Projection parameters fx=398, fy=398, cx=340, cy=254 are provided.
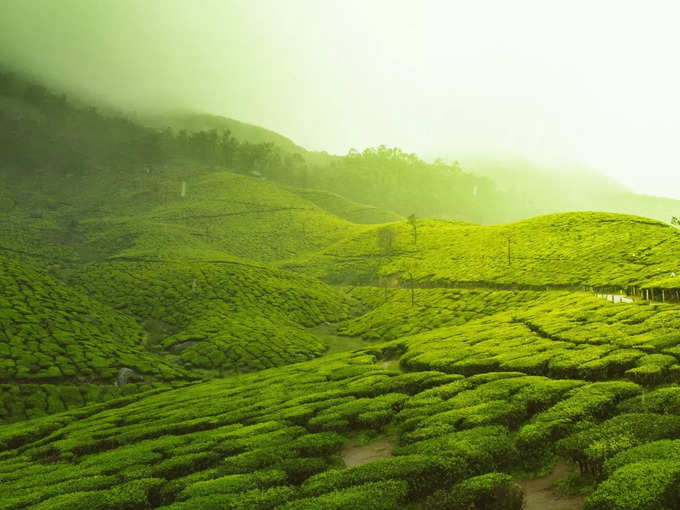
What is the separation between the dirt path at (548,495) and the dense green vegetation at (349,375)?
1.90ft

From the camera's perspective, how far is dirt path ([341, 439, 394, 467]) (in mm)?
21031

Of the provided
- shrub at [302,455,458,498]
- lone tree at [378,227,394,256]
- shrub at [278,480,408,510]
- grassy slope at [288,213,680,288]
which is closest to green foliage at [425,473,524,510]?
shrub at [278,480,408,510]

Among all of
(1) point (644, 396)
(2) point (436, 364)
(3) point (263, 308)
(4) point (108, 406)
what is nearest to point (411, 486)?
(1) point (644, 396)

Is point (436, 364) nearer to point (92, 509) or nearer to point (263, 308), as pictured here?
point (92, 509)

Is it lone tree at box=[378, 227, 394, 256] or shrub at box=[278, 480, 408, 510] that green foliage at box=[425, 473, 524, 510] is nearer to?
shrub at box=[278, 480, 408, 510]

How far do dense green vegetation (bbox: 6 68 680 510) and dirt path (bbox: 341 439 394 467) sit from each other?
166 millimetres

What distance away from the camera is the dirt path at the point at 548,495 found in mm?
14641

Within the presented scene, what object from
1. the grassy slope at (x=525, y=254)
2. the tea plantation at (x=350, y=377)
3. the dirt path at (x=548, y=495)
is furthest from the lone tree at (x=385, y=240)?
the dirt path at (x=548, y=495)

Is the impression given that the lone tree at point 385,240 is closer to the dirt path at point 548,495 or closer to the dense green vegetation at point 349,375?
the dense green vegetation at point 349,375

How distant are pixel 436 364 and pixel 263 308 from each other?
5582 centimetres

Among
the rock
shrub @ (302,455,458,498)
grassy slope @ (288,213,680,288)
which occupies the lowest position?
the rock

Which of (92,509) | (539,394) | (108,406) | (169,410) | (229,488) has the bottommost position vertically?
(108,406)

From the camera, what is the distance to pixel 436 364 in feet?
111

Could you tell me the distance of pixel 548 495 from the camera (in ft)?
50.8
